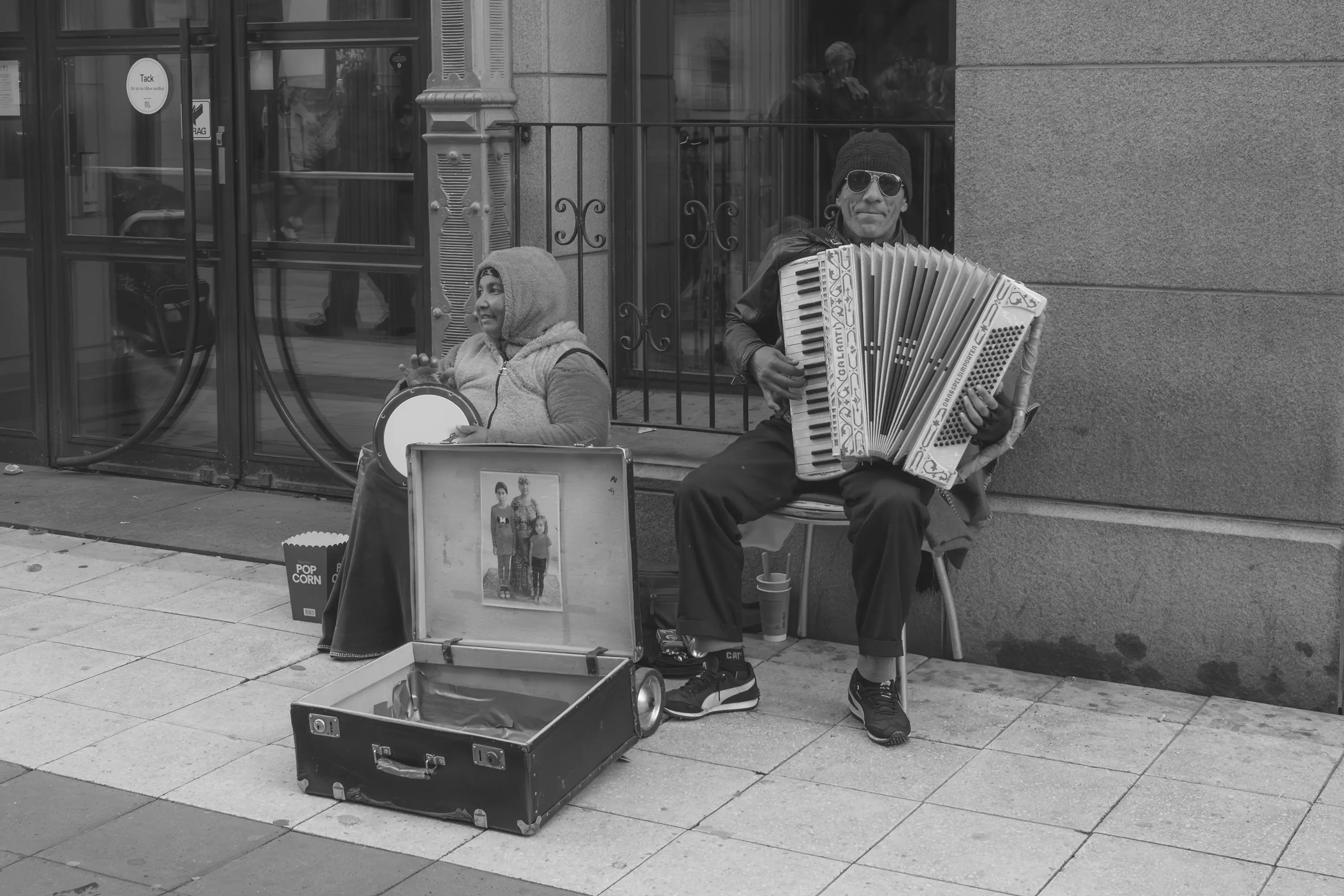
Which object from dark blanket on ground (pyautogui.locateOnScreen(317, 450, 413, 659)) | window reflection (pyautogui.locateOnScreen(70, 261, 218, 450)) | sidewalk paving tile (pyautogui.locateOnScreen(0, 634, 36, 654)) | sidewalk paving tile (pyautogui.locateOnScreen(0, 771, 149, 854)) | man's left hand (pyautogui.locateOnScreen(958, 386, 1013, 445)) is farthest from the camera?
window reflection (pyautogui.locateOnScreen(70, 261, 218, 450))

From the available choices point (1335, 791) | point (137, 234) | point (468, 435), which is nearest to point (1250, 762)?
point (1335, 791)

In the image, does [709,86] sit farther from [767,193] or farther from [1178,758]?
[1178,758]

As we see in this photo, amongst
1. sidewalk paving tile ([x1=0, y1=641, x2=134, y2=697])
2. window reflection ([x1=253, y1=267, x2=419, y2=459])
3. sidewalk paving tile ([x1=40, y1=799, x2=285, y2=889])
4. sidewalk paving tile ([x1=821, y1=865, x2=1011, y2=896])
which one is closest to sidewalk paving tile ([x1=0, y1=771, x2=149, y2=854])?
sidewalk paving tile ([x1=40, y1=799, x2=285, y2=889])

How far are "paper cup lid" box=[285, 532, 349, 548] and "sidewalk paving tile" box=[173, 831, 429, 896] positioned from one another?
69.8 inches

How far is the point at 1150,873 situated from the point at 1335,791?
0.80 meters

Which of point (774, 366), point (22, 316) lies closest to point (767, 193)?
point (774, 366)

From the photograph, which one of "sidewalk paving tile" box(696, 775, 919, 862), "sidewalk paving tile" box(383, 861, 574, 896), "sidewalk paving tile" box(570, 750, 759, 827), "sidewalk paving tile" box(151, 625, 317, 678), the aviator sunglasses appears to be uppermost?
the aviator sunglasses

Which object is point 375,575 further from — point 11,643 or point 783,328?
point 783,328

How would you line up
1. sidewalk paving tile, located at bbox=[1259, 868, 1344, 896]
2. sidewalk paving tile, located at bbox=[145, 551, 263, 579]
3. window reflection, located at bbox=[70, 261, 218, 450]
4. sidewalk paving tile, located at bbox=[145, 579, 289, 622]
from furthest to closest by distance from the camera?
window reflection, located at bbox=[70, 261, 218, 450] < sidewalk paving tile, located at bbox=[145, 551, 263, 579] < sidewalk paving tile, located at bbox=[145, 579, 289, 622] < sidewalk paving tile, located at bbox=[1259, 868, 1344, 896]

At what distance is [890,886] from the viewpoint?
374 centimetres

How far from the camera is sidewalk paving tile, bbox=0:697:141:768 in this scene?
182 inches

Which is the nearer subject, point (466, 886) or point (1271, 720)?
point (466, 886)

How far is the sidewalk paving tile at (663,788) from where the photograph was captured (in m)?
4.17

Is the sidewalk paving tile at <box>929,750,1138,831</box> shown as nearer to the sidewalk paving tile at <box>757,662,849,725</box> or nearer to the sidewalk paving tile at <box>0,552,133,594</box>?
the sidewalk paving tile at <box>757,662,849,725</box>
